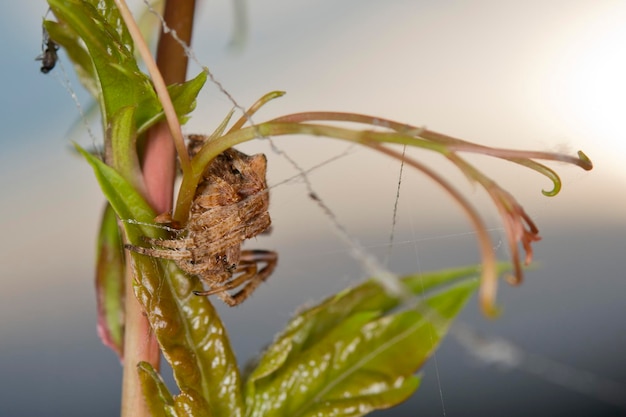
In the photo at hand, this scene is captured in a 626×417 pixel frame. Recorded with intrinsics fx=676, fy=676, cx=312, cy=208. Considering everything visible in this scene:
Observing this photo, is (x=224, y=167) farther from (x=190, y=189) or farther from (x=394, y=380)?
(x=394, y=380)

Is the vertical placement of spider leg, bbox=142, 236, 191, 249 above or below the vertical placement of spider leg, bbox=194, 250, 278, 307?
above

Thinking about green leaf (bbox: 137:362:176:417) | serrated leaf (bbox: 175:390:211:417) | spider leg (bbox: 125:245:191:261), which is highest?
spider leg (bbox: 125:245:191:261)

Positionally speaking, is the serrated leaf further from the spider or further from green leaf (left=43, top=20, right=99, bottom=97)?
green leaf (left=43, top=20, right=99, bottom=97)

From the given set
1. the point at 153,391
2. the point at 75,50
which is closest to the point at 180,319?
the point at 153,391

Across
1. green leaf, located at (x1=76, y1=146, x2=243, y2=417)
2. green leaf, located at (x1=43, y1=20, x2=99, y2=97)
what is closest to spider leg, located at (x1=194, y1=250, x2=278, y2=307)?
green leaf, located at (x1=76, y1=146, x2=243, y2=417)

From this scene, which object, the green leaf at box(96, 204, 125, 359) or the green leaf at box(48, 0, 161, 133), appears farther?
the green leaf at box(96, 204, 125, 359)

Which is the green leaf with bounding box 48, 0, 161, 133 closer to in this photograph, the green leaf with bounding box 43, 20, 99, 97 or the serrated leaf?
the green leaf with bounding box 43, 20, 99, 97

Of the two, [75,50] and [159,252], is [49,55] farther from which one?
[159,252]

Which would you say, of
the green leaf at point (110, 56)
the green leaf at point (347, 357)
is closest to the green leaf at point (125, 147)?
the green leaf at point (110, 56)
